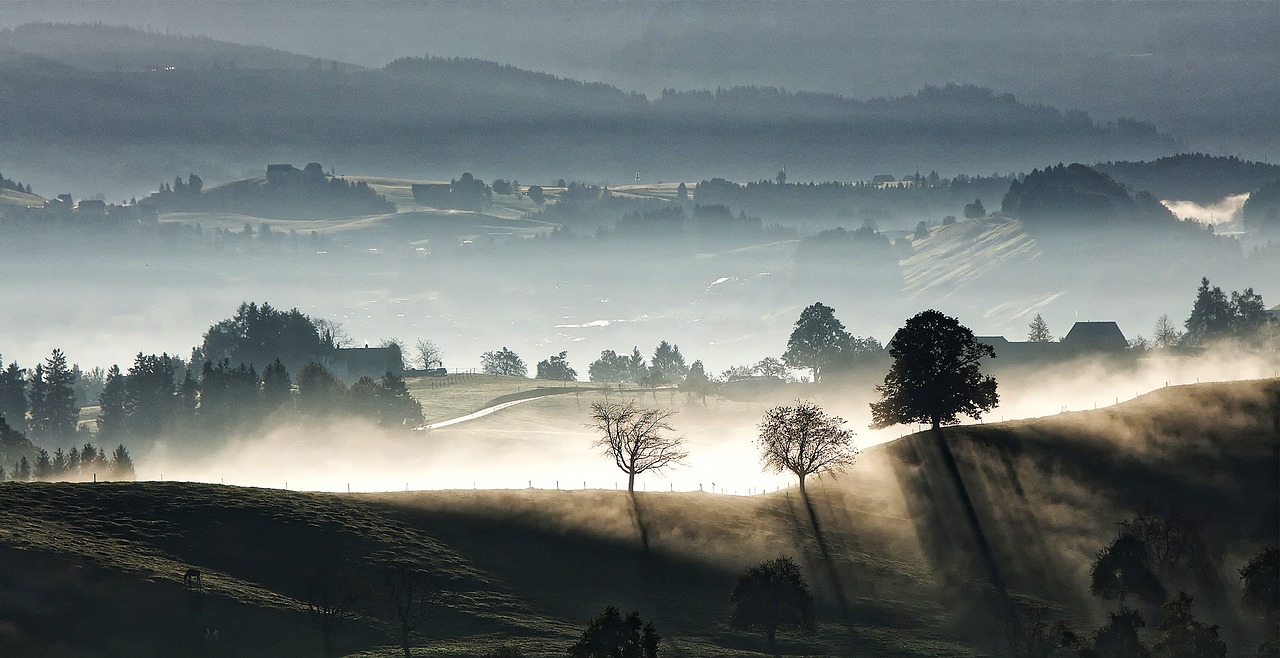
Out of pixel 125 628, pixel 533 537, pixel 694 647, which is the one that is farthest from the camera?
pixel 533 537

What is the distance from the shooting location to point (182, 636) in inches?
3108

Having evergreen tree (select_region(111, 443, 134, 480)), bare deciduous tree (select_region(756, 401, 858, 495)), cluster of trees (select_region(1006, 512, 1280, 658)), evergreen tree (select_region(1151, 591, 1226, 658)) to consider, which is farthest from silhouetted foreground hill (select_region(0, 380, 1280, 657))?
evergreen tree (select_region(111, 443, 134, 480))

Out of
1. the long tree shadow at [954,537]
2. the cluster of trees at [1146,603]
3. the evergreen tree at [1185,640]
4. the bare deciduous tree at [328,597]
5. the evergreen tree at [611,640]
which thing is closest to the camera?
the evergreen tree at [611,640]

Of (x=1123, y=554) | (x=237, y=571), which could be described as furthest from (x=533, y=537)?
(x=1123, y=554)

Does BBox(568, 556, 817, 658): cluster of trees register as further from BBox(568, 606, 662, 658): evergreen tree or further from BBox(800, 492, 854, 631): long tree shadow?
BBox(568, 606, 662, 658): evergreen tree

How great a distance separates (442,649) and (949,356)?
64266 millimetres

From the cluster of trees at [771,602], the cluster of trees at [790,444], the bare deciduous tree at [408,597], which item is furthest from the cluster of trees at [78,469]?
the cluster of trees at [771,602]

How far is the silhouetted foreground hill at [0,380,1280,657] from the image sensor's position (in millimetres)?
82688

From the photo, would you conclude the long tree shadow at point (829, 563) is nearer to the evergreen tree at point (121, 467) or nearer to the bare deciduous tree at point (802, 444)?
the bare deciduous tree at point (802, 444)

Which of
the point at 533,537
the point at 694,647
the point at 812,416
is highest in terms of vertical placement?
the point at 812,416

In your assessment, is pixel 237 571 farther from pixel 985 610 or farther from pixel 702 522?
pixel 985 610

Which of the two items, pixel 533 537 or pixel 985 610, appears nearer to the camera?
pixel 985 610

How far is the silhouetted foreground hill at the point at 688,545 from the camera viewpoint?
271 ft

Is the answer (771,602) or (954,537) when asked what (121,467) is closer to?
(954,537)
